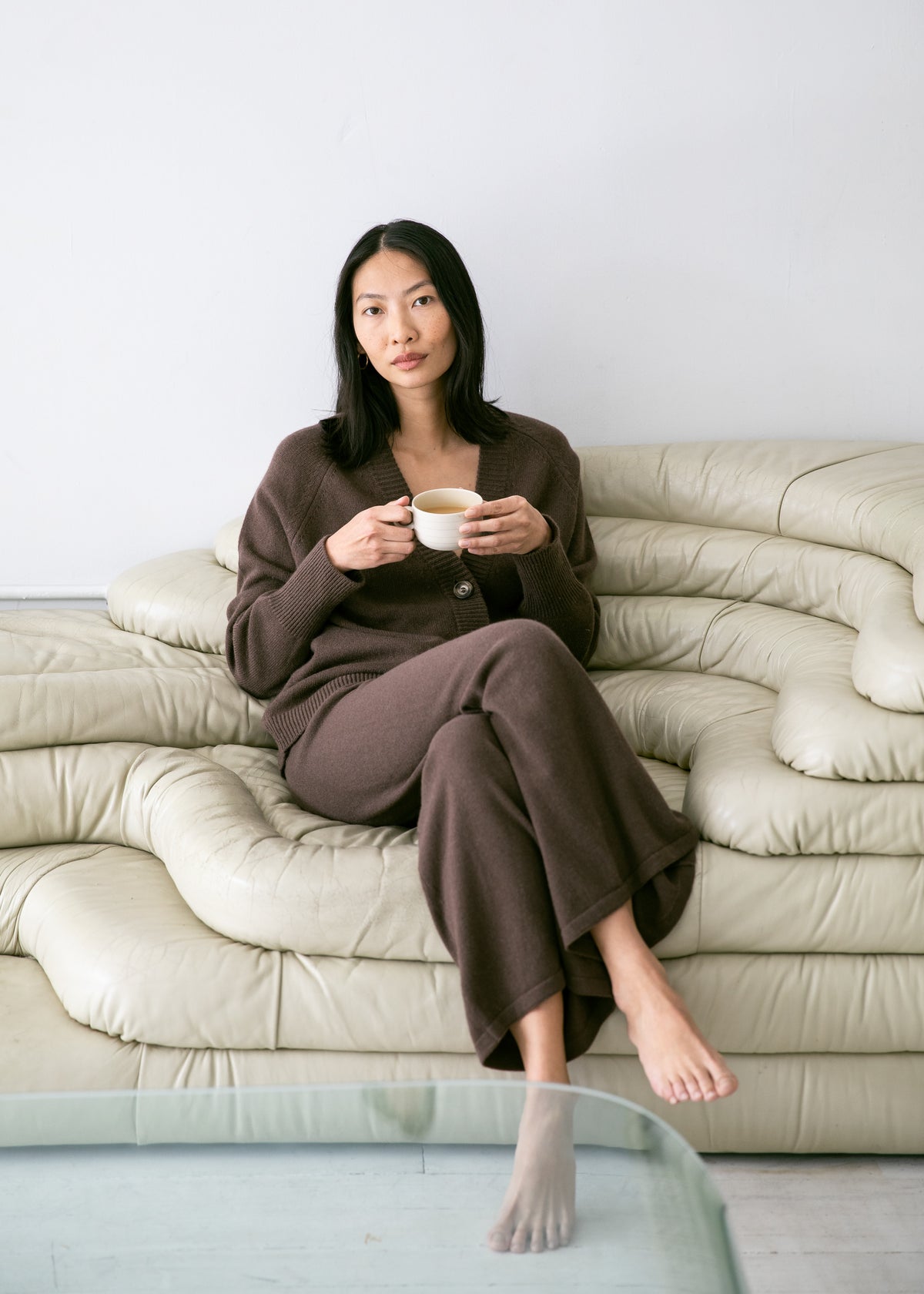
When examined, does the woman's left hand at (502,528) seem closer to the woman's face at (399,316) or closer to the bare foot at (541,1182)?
the woman's face at (399,316)

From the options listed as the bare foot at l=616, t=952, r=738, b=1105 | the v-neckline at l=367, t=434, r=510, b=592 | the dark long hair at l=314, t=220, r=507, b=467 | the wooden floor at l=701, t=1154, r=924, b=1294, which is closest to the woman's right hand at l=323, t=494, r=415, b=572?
the v-neckline at l=367, t=434, r=510, b=592

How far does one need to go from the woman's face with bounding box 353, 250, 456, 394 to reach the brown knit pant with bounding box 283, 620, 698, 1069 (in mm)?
613

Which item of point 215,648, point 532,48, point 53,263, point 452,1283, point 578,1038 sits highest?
point 532,48

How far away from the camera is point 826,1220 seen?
148 centimetres

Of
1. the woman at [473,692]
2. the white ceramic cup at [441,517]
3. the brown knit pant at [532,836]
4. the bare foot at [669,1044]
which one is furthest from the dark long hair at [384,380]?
the bare foot at [669,1044]

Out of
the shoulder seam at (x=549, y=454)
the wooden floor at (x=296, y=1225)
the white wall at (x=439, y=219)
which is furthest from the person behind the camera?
the white wall at (x=439, y=219)

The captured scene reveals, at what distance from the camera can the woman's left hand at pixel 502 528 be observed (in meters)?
1.66

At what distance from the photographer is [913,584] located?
6.00ft

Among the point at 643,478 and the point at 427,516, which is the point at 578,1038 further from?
the point at 643,478

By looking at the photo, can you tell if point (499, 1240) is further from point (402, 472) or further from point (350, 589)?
point (402, 472)

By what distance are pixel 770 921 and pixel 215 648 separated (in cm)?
114

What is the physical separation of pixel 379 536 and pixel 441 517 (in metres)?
0.16

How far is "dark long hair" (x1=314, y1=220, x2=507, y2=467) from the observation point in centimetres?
200

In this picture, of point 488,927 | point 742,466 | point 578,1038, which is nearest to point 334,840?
point 488,927
